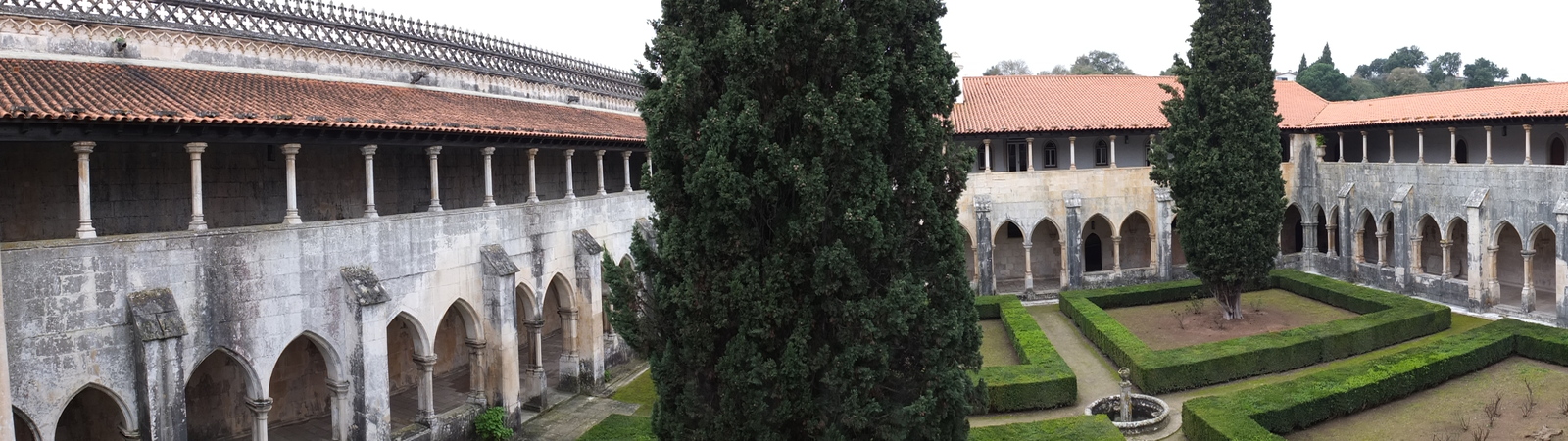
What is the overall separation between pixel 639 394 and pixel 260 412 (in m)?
9.11

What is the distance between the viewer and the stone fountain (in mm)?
19250

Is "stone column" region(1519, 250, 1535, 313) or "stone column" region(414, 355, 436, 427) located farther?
"stone column" region(1519, 250, 1535, 313)

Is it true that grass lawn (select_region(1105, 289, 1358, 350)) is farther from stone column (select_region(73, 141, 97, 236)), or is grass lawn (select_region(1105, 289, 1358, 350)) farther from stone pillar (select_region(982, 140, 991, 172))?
stone column (select_region(73, 141, 97, 236))

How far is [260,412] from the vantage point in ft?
48.4

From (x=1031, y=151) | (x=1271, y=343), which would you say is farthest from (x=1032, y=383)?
(x=1031, y=151)

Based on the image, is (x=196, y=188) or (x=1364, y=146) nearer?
(x=196, y=188)

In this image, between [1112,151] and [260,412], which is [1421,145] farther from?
[260,412]

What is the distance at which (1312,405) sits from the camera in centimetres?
1878

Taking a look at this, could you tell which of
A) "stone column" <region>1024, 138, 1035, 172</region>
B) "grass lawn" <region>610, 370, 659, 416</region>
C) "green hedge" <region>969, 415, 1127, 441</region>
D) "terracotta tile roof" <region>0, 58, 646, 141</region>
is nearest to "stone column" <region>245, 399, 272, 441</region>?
"terracotta tile roof" <region>0, 58, 646, 141</region>

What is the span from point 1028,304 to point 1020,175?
4641 mm

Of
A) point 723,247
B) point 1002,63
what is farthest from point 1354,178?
point 1002,63

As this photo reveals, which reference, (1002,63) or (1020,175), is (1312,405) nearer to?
(1020,175)

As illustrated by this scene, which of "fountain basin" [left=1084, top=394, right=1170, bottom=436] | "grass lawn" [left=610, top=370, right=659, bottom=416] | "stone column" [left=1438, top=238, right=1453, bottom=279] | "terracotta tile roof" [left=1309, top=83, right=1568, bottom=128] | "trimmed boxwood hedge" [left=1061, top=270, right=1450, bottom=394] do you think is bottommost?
"fountain basin" [left=1084, top=394, right=1170, bottom=436]

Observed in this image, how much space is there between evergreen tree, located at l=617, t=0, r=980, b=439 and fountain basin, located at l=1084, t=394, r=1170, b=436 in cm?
843
